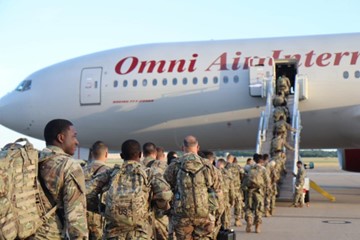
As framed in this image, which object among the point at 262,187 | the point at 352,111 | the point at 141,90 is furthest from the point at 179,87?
the point at 262,187

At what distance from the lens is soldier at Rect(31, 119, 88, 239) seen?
12.4 ft

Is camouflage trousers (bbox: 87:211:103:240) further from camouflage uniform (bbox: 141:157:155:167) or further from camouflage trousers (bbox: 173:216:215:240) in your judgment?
camouflage uniform (bbox: 141:157:155:167)

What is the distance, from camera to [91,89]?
59.4 ft

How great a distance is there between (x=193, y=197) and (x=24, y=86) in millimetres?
14312

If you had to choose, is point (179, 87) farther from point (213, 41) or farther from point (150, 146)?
point (150, 146)

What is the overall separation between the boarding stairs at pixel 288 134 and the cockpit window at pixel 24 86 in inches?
307

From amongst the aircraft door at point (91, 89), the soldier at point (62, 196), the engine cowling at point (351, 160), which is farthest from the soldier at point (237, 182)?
the engine cowling at point (351, 160)

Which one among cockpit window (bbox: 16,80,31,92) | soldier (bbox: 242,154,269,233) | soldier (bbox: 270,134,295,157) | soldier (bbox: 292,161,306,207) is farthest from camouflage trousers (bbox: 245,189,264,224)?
cockpit window (bbox: 16,80,31,92)

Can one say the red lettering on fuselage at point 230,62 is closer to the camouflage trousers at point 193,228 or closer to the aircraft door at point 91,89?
the aircraft door at point 91,89

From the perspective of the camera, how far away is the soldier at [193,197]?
5980 mm

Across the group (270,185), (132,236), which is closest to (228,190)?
(270,185)

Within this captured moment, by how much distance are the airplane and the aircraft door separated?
0.03 meters

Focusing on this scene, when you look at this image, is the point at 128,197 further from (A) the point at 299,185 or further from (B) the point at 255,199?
(A) the point at 299,185

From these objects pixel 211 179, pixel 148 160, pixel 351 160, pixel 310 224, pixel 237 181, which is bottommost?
pixel 310 224
